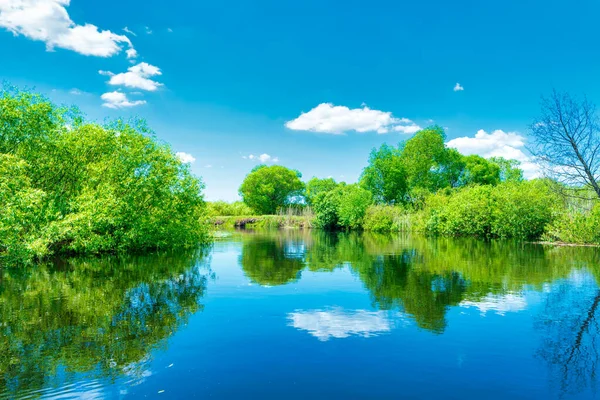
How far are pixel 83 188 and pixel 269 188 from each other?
3108 inches

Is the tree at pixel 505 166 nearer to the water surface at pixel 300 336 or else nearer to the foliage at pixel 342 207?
the foliage at pixel 342 207

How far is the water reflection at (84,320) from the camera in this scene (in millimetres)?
7574

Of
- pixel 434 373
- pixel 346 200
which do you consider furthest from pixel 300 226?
pixel 434 373

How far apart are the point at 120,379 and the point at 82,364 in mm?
1211

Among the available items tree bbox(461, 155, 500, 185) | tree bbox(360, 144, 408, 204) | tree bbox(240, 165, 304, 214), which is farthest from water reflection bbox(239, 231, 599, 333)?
tree bbox(240, 165, 304, 214)

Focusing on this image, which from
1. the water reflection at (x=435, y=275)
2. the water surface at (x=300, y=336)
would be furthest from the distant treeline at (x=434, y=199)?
the water surface at (x=300, y=336)

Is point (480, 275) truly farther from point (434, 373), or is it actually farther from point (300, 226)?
point (300, 226)

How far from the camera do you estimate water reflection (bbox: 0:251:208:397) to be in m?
7.57

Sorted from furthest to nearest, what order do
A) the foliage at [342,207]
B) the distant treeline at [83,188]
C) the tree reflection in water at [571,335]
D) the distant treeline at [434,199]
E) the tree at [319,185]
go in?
1. the tree at [319,185]
2. the foliage at [342,207]
3. the distant treeline at [434,199]
4. the distant treeline at [83,188]
5. the tree reflection in water at [571,335]

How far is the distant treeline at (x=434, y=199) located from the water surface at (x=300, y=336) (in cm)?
942

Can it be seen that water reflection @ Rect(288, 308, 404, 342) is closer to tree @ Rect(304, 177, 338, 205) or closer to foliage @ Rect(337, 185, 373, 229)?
foliage @ Rect(337, 185, 373, 229)

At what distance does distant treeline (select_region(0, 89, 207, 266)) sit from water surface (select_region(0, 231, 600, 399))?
3.20 metres

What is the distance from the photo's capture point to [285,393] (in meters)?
6.83

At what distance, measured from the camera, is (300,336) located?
9945 mm
